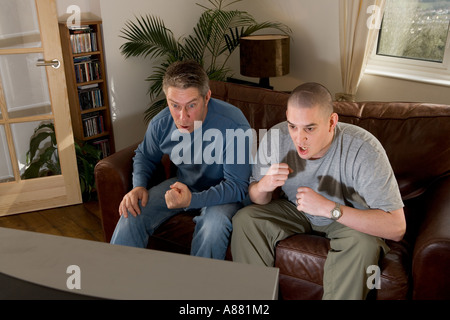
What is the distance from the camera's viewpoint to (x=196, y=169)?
1.94 m

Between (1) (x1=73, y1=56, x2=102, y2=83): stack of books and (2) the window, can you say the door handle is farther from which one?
(2) the window

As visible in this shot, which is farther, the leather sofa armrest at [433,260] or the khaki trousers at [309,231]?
the khaki trousers at [309,231]

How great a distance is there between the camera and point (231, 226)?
1756 millimetres

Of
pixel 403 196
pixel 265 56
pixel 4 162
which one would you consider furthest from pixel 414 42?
pixel 4 162

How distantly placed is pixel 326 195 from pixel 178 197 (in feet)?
1.90

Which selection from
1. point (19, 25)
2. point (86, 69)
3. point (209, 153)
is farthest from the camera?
point (86, 69)

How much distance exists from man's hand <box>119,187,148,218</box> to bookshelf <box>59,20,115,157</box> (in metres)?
1.59

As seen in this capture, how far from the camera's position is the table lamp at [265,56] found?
3086 mm

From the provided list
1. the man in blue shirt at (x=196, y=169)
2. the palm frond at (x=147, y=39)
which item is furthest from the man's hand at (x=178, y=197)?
the palm frond at (x=147, y=39)

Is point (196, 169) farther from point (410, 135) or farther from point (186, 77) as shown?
point (410, 135)

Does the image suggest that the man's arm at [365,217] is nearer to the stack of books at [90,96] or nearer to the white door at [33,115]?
the white door at [33,115]

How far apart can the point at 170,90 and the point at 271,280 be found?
→ 1336 mm

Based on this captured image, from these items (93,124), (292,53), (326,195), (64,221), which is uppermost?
(292,53)

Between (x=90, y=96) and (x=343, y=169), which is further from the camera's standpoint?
(x=90, y=96)
